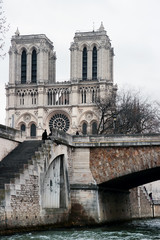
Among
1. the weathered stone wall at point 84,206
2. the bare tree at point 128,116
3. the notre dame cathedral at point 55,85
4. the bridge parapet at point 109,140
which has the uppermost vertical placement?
the notre dame cathedral at point 55,85

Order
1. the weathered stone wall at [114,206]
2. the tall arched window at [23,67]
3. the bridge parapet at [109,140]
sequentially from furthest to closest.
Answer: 1. the tall arched window at [23,67]
2. the weathered stone wall at [114,206]
3. the bridge parapet at [109,140]

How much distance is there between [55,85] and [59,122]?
845 cm

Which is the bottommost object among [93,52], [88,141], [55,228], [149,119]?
[55,228]

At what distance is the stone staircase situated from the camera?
2977cm

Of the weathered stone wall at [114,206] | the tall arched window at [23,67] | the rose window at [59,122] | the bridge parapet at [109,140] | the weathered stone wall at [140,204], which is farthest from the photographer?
Answer: the tall arched window at [23,67]

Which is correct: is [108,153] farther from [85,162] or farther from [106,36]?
[106,36]

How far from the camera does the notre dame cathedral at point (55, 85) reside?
11396 cm

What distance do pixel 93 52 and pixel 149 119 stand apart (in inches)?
2078

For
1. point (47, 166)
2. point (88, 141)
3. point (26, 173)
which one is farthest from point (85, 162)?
point (26, 173)

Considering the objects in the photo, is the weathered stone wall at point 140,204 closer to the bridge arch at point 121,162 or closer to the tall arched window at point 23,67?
the bridge arch at point 121,162

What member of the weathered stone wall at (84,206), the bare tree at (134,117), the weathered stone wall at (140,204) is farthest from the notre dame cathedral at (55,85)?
the weathered stone wall at (84,206)

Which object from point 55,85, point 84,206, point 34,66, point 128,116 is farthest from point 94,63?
point 84,206

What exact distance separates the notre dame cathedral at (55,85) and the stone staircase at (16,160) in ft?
248

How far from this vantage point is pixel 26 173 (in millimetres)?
30312
